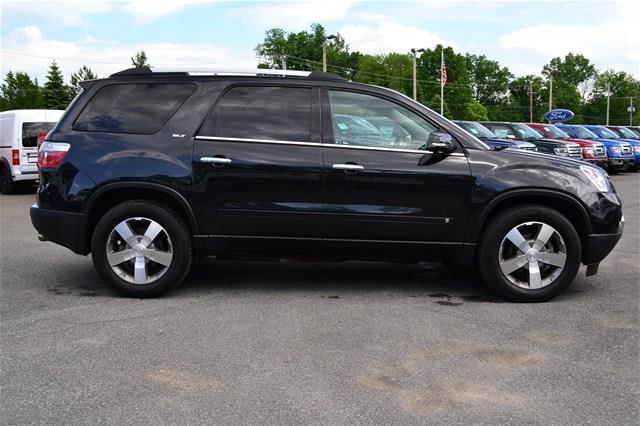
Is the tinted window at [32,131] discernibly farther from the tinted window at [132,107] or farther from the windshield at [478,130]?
the windshield at [478,130]

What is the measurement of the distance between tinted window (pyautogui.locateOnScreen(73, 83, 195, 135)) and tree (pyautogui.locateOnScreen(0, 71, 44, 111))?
83837 mm

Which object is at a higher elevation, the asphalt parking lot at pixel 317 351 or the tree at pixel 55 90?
the tree at pixel 55 90

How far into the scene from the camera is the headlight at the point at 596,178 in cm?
545

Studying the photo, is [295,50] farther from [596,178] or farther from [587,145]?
[596,178]

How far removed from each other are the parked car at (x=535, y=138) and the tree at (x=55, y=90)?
67.6m

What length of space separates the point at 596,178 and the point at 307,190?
243 cm

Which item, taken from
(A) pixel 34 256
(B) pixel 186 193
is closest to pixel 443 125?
(B) pixel 186 193

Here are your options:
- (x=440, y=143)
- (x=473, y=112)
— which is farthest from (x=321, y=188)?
(x=473, y=112)

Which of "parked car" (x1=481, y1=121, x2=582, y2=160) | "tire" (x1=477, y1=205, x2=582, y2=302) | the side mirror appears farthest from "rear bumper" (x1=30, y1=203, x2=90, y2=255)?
"parked car" (x1=481, y1=121, x2=582, y2=160)

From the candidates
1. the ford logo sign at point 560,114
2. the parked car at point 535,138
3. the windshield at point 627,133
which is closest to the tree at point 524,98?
the ford logo sign at point 560,114

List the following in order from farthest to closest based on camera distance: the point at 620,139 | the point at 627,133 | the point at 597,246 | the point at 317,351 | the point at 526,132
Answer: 1. the point at 627,133
2. the point at 620,139
3. the point at 526,132
4. the point at 597,246
5. the point at 317,351

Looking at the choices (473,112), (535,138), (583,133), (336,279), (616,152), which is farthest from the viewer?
(473,112)

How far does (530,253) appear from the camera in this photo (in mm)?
5316

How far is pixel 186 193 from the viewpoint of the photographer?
5.30 metres
